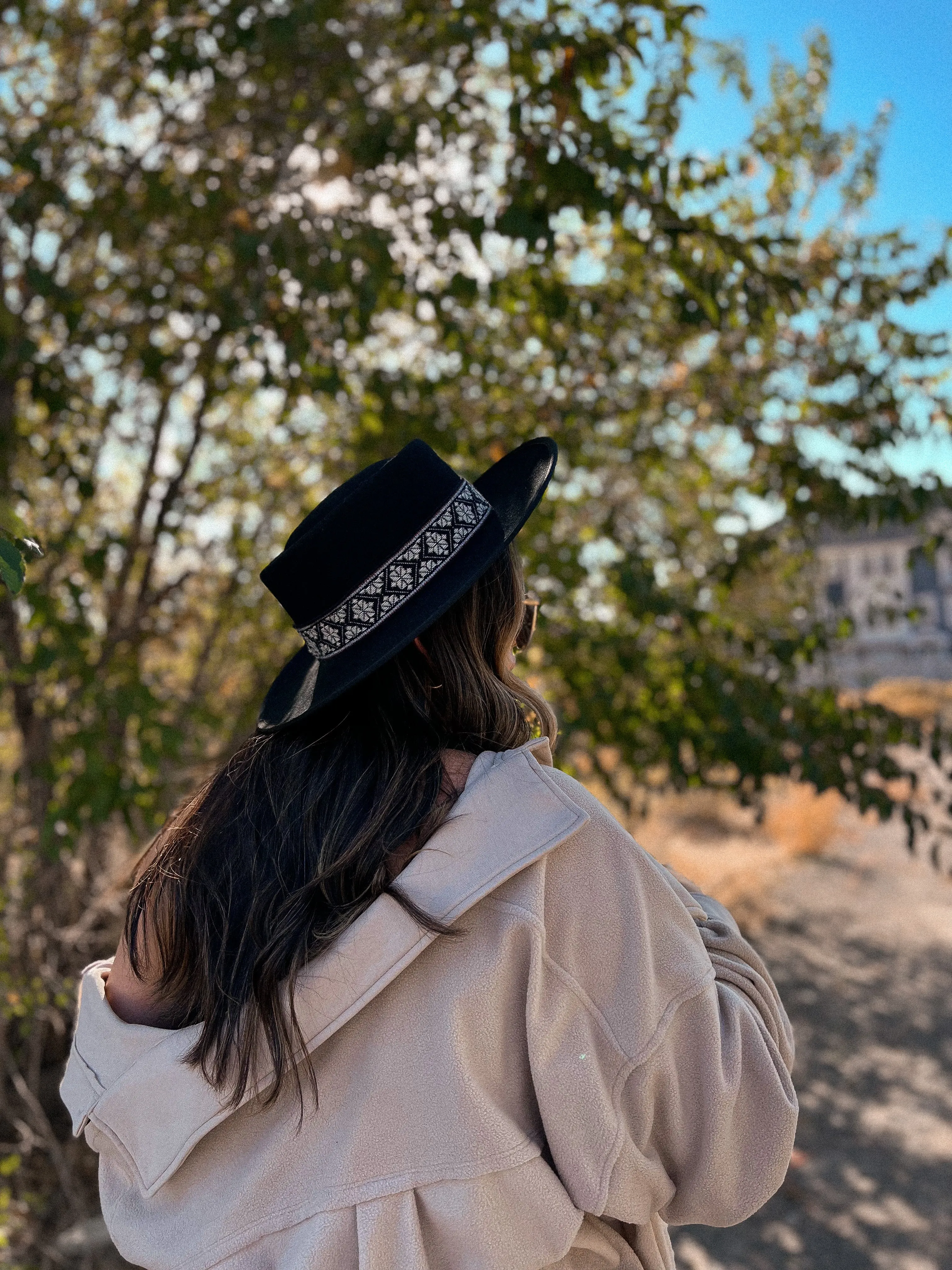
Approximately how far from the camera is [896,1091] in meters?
5.22

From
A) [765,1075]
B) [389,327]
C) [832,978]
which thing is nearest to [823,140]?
[389,327]

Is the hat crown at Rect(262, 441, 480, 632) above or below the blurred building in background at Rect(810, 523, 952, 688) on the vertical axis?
above

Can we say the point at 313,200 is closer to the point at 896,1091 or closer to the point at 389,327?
the point at 389,327

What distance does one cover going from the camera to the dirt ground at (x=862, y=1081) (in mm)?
4059

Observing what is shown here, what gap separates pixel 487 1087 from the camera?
1.20 meters

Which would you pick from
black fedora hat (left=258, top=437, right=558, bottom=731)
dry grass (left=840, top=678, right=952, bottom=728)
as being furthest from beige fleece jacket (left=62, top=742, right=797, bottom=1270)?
dry grass (left=840, top=678, right=952, bottom=728)

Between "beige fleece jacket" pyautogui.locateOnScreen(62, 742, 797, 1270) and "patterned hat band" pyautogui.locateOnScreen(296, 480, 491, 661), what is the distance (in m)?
0.23

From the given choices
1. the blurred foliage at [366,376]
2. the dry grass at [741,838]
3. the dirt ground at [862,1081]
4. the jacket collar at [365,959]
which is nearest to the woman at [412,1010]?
the jacket collar at [365,959]

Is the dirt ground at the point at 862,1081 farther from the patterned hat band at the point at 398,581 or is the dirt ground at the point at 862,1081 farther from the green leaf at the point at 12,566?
the green leaf at the point at 12,566

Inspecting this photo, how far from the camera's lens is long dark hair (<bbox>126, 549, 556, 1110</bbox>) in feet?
3.89

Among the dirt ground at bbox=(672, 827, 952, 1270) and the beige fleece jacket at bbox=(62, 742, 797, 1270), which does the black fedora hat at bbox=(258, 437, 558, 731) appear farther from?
the dirt ground at bbox=(672, 827, 952, 1270)

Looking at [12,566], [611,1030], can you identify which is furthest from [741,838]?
[12,566]

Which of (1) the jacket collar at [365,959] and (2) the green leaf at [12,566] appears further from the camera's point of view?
(1) the jacket collar at [365,959]

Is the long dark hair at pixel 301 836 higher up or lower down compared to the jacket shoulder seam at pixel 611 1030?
Answer: higher up
